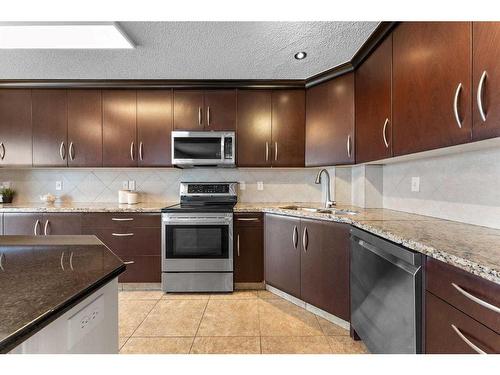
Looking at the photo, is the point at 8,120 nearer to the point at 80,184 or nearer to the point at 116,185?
the point at 80,184

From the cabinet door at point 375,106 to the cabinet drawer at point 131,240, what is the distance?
213 centimetres

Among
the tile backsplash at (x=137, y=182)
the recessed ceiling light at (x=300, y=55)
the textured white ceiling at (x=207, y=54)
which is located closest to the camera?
the textured white ceiling at (x=207, y=54)

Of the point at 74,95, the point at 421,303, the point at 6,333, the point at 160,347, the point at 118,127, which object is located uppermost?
the point at 74,95

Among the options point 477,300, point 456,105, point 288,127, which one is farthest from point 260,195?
point 477,300

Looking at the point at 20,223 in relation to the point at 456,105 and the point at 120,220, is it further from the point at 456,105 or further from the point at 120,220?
the point at 456,105

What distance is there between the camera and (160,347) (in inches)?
68.2

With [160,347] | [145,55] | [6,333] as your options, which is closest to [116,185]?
[145,55]

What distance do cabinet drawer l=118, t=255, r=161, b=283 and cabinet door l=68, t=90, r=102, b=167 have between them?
1.17m

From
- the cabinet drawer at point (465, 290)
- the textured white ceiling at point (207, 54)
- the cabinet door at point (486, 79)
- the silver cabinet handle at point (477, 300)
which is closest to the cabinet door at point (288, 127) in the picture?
the textured white ceiling at point (207, 54)

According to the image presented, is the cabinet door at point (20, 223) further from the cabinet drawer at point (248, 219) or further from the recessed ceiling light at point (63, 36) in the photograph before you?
the cabinet drawer at point (248, 219)

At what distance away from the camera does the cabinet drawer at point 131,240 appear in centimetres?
252

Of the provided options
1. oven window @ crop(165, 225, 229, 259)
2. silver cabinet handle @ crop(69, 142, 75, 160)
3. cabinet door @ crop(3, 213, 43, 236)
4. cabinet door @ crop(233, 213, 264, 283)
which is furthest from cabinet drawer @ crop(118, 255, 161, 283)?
silver cabinet handle @ crop(69, 142, 75, 160)

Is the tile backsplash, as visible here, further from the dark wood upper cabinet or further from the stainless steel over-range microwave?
the dark wood upper cabinet
